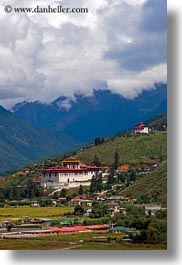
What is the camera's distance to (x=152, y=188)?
9094 millimetres

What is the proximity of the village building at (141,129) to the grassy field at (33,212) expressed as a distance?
1326 mm

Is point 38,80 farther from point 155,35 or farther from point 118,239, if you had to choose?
point 118,239

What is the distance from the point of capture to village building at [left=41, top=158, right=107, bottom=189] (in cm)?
938

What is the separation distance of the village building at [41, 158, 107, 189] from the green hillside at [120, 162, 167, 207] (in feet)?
1.63

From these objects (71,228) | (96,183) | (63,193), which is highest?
(96,183)

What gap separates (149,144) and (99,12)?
1.75m

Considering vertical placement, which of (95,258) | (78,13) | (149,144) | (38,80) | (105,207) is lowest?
(95,258)

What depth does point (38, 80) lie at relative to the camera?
9445mm

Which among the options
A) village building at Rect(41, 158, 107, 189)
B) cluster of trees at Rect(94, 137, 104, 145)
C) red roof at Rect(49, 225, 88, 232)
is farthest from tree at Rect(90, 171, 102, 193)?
red roof at Rect(49, 225, 88, 232)

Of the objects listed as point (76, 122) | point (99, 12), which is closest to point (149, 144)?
point (76, 122)

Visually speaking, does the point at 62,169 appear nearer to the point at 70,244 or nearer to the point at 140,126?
the point at 70,244

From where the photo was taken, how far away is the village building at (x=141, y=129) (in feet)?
31.0

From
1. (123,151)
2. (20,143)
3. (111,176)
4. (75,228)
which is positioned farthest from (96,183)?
(20,143)

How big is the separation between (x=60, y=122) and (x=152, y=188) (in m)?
1.64
